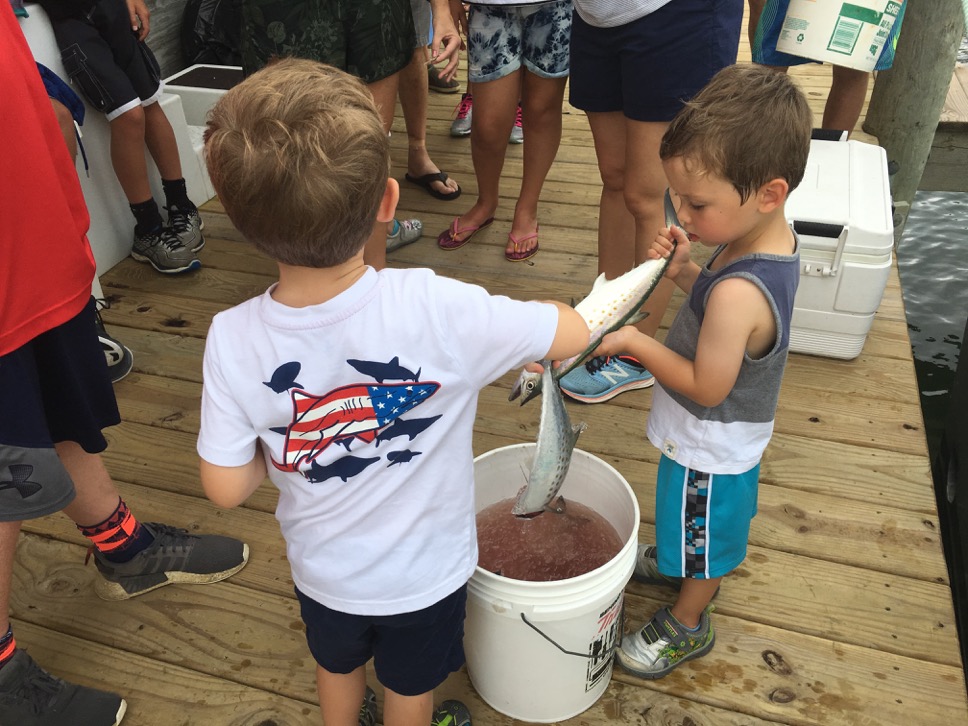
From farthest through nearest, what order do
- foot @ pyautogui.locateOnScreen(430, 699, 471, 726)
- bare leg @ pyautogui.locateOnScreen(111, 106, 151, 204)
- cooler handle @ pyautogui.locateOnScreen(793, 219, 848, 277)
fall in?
1. bare leg @ pyautogui.locateOnScreen(111, 106, 151, 204)
2. cooler handle @ pyautogui.locateOnScreen(793, 219, 848, 277)
3. foot @ pyautogui.locateOnScreen(430, 699, 471, 726)

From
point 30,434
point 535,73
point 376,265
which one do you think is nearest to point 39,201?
point 30,434

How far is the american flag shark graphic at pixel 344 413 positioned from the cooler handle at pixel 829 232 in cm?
189

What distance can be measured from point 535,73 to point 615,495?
186 cm

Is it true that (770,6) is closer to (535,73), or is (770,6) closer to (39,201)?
(535,73)

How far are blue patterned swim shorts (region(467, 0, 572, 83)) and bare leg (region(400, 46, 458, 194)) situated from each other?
1.76ft

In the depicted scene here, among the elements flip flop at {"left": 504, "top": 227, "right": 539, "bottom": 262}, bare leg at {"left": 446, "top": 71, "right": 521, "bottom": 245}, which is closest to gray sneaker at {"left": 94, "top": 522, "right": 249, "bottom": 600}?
flip flop at {"left": 504, "top": 227, "right": 539, "bottom": 262}

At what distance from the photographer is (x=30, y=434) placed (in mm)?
1480

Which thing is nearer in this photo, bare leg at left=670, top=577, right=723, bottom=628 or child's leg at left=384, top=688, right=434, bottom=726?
child's leg at left=384, top=688, right=434, bottom=726

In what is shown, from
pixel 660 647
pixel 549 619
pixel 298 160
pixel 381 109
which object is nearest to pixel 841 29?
pixel 381 109

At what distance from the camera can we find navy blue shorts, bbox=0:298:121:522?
1456mm

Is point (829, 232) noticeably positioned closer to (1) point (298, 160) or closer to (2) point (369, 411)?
(2) point (369, 411)

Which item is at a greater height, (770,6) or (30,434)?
(770,6)

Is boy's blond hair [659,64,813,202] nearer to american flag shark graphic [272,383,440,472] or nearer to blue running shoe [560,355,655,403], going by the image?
american flag shark graphic [272,383,440,472]

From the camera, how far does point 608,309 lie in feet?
4.56
